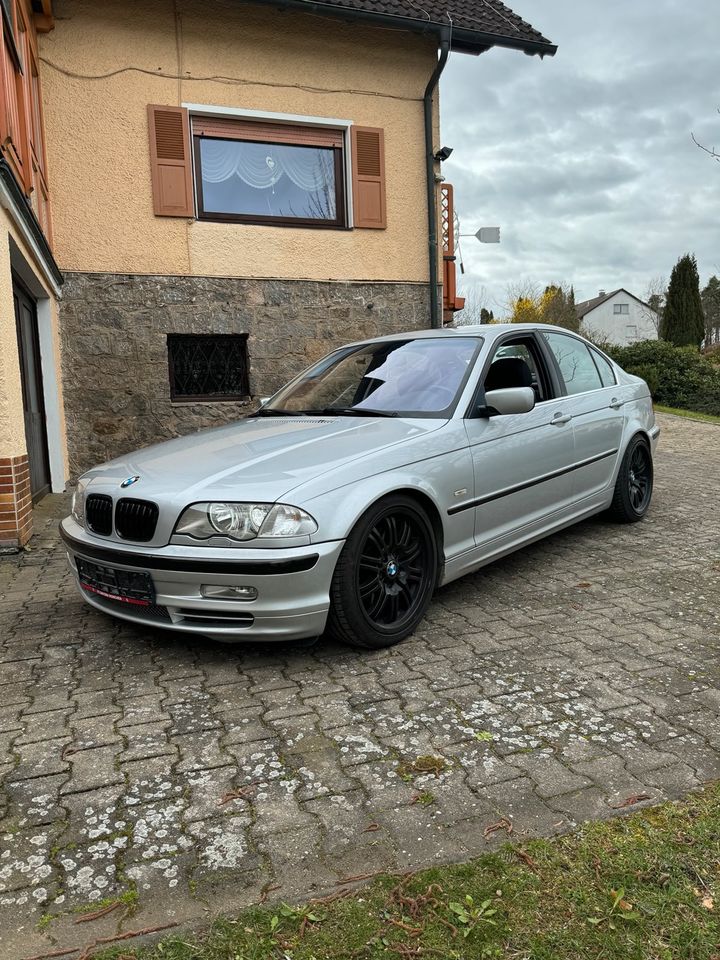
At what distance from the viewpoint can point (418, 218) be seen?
10.9 m

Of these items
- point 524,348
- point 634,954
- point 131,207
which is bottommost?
point 634,954

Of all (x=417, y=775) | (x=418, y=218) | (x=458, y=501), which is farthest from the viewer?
(x=418, y=218)

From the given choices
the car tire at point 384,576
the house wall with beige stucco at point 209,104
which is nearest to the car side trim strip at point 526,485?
the car tire at point 384,576

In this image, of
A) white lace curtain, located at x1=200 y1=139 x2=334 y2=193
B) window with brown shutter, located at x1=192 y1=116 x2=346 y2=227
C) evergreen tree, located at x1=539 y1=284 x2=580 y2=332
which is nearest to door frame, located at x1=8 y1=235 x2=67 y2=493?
window with brown shutter, located at x1=192 y1=116 x2=346 y2=227

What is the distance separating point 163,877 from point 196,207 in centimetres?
937

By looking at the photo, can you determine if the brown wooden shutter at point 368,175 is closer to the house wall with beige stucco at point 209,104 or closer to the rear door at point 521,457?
the house wall with beige stucco at point 209,104

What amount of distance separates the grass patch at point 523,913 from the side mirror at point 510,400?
2.38 metres

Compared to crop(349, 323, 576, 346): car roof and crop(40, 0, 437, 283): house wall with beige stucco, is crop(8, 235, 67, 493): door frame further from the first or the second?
crop(349, 323, 576, 346): car roof

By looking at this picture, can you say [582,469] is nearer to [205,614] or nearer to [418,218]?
[205,614]

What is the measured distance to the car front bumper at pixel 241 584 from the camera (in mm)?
3043

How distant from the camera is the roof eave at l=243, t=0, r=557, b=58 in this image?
9.41 meters

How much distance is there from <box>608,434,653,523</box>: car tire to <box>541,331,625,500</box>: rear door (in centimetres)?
19

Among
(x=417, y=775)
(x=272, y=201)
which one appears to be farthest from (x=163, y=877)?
(x=272, y=201)

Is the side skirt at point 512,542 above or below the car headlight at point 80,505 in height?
below
